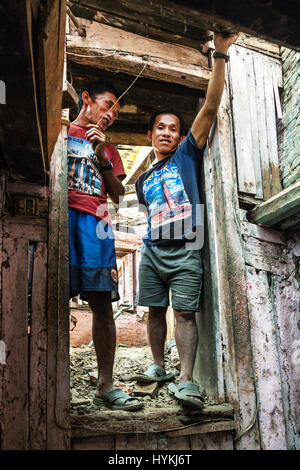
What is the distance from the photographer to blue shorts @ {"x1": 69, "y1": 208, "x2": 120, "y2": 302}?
264 cm

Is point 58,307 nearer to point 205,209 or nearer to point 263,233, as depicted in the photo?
point 205,209


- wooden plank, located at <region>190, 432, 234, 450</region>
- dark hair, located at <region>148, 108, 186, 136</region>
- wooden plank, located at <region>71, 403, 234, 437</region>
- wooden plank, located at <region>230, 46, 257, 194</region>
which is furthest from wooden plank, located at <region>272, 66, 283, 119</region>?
wooden plank, located at <region>190, 432, 234, 450</region>

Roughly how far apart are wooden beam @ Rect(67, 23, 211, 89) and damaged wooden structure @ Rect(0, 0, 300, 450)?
1 centimetres

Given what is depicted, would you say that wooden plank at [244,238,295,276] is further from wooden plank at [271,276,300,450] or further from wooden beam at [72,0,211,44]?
wooden beam at [72,0,211,44]

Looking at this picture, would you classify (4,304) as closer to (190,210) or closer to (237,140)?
(190,210)

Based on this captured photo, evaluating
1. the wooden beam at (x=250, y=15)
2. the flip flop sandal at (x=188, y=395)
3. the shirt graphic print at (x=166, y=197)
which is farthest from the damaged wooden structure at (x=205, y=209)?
the shirt graphic print at (x=166, y=197)

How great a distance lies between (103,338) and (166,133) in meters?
1.77

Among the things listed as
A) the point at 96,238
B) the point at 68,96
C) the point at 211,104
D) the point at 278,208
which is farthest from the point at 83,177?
the point at 278,208

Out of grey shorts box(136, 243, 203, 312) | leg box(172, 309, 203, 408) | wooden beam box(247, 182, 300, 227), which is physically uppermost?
wooden beam box(247, 182, 300, 227)

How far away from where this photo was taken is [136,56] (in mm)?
3152

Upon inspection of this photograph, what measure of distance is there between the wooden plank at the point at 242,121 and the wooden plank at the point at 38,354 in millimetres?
1747

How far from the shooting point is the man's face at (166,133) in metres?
3.49

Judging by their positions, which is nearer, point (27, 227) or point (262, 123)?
point (27, 227)

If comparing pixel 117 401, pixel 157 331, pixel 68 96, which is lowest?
pixel 117 401
